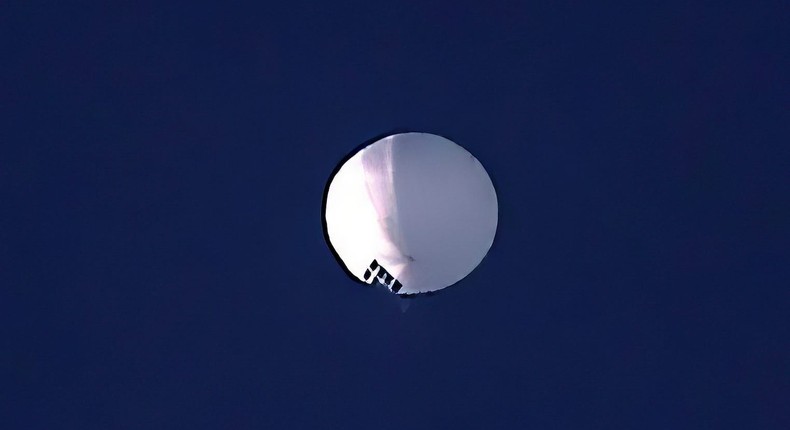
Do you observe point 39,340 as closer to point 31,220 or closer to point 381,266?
point 31,220

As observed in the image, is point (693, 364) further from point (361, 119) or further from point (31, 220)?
point (31, 220)

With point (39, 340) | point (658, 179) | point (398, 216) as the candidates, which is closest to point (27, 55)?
point (39, 340)

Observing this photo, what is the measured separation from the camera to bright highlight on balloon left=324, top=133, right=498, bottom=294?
3.92 feet

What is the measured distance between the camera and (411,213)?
1.20 meters

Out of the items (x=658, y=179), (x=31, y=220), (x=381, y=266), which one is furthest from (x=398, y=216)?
(x=31, y=220)

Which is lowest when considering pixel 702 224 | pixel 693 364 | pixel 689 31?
pixel 693 364

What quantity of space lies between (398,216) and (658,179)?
0.33 meters

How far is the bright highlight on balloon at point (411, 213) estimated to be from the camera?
3.92 ft

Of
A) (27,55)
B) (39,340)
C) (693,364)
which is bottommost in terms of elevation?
(39,340)

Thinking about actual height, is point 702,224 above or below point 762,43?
below

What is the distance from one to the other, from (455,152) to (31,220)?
1.67 ft

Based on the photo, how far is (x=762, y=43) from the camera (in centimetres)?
129

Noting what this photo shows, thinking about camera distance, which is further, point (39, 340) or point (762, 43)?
point (762, 43)

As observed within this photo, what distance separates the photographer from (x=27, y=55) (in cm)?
121
